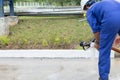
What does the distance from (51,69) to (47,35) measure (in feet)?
9.00

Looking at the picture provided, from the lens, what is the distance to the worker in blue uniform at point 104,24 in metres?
4.78

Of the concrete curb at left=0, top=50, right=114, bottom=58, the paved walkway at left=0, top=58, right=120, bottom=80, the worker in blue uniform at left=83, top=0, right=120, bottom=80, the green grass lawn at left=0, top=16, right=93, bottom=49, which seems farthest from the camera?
the green grass lawn at left=0, top=16, right=93, bottom=49

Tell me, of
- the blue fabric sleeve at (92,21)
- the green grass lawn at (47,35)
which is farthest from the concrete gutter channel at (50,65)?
the blue fabric sleeve at (92,21)

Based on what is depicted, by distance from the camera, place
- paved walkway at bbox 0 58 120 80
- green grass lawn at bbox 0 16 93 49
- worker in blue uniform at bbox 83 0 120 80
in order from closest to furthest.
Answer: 1. worker in blue uniform at bbox 83 0 120 80
2. paved walkway at bbox 0 58 120 80
3. green grass lawn at bbox 0 16 93 49

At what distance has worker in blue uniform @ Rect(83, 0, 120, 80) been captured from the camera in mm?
4777

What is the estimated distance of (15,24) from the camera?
1148 centimetres

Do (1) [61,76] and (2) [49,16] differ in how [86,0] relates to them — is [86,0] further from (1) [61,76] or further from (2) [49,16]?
(2) [49,16]

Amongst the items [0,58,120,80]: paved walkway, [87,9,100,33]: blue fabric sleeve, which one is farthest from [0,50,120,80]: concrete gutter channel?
[87,9,100,33]: blue fabric sleeve

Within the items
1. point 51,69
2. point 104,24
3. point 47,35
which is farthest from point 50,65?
point 104,24

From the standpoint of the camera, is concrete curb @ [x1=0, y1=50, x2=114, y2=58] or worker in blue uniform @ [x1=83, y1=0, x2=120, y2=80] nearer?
worker in blue uniform @ [x1=83, y1=0, x2=120, y2=80]

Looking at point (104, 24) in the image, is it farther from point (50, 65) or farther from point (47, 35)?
point (47, 35)

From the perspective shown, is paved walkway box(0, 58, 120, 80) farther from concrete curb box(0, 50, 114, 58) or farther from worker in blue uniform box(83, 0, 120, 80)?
worker in blue uniform box(83, 0, 120, 80)

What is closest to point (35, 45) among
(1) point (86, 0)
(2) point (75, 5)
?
(1) point (86, 0)

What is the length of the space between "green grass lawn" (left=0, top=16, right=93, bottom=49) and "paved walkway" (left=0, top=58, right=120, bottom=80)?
0.67m
